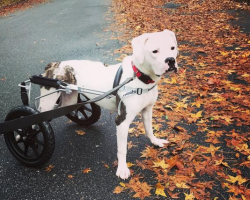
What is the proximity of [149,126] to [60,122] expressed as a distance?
1.67 m

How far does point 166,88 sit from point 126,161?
217 cm

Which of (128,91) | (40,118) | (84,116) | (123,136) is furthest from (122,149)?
(84,116)

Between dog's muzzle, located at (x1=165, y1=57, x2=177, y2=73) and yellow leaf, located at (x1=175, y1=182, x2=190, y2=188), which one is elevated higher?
dog's muzzle, located at (x1=165, y1=57, x2=177, y2=73)

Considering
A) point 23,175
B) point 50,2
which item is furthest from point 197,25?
point 50,2

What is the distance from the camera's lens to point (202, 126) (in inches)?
146

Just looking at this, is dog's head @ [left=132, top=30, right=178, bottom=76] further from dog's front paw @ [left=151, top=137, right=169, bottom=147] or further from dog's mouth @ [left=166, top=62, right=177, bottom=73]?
dog's front paw @ [left=151, top=137, right=169, bottom=147]

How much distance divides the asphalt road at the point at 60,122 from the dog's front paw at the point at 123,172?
2.9 inches

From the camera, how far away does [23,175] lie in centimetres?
299

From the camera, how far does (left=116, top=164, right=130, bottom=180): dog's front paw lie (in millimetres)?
2878

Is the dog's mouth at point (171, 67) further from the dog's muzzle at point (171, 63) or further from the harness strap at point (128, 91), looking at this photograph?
the harness strap at point (128, 91)

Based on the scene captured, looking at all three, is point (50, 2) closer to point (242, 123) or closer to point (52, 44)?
point (52, 44)

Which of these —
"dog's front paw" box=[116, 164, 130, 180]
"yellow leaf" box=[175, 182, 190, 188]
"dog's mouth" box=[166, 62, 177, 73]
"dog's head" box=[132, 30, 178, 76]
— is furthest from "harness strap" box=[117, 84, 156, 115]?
"yellow leaf" box=[175, 182, 190, 188]

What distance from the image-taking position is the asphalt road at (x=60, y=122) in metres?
2.82

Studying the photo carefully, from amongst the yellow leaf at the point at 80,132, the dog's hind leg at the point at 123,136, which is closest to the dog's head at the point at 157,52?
the dog's hind leg at the point at 123,136
